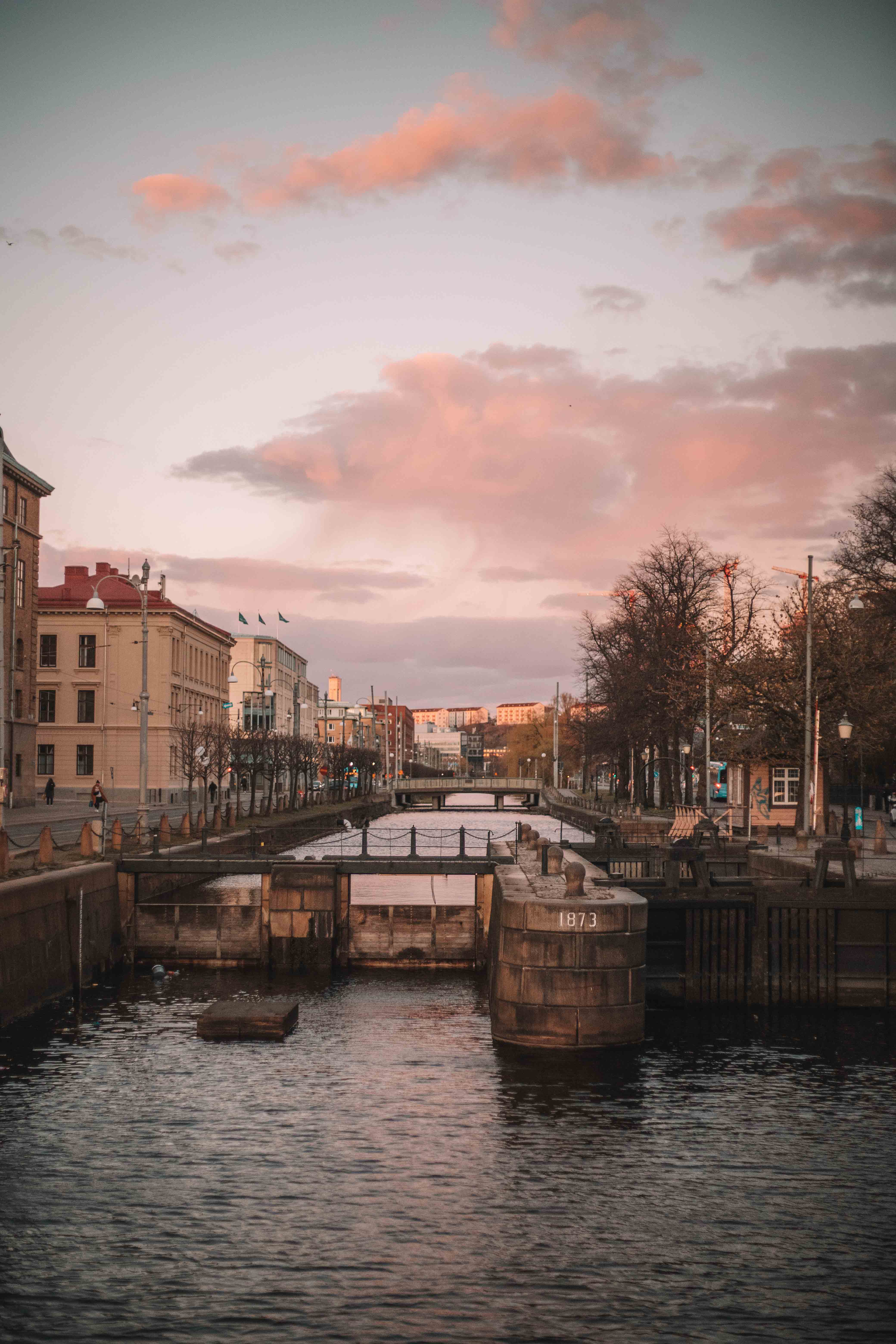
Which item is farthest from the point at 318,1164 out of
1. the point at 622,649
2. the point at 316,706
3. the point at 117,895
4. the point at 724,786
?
the point at 316,706

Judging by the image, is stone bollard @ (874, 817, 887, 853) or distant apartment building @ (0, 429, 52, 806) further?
distant apartment building @ (0, 429, 52, 806)

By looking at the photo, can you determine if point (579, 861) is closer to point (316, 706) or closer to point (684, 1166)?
point (684, 1166)

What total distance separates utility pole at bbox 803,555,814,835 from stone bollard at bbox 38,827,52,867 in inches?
956

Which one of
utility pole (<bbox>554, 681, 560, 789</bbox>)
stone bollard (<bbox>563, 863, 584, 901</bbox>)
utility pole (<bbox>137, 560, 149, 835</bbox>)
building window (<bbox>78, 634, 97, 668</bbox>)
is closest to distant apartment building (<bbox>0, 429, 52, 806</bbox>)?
utility pole (<bbox>137, 560, 149, 835</bbox>)

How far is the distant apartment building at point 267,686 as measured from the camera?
505 ft

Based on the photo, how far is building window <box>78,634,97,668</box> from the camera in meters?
93.1

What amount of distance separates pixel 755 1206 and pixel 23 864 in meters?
21.9

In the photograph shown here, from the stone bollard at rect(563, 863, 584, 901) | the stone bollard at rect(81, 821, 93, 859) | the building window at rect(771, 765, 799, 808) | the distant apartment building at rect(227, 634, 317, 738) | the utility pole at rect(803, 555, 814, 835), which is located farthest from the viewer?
the distant apartment building at rect(227, 634, 317, 738)

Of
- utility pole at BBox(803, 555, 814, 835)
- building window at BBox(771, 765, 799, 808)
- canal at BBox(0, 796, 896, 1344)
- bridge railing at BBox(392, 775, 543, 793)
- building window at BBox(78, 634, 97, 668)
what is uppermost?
building window at BBox(78, 634, 97, 668)

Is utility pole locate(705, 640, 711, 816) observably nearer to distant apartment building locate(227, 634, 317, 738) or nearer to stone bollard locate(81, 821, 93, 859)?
stone bollard locate(81, 821, 93, 859)

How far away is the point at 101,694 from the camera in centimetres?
9219

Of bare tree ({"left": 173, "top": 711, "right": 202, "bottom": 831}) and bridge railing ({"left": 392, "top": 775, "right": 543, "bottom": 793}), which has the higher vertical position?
bare tree ({"left": 173, "top": 711, "right": 202, "bottom": 831})

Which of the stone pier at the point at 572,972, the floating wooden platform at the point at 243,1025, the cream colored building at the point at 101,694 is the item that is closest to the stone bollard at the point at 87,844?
the floating wooden platform at the point at 243,1025

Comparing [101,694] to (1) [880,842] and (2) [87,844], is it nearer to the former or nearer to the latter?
(2) [87,844]
